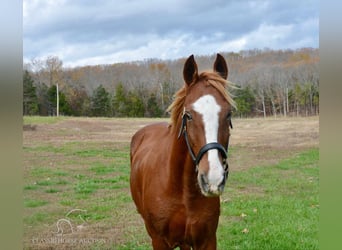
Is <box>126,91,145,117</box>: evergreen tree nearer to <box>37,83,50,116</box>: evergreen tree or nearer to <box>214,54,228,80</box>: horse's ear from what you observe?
<box>37,83,50,116</box>: evergreen tree

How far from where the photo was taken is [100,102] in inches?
1319

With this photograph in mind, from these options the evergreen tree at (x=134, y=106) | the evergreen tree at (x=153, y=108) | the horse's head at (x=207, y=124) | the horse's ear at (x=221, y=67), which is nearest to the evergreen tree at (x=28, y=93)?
the horse's head at (x=207, y=124)

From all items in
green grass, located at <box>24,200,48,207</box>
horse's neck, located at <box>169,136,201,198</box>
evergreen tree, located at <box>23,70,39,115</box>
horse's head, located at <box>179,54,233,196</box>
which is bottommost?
green grass, located at <box>24,200,48,207</box>

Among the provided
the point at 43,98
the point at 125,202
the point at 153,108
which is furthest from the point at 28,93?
the point at 153,108

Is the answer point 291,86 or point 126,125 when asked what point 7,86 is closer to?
point 126,125

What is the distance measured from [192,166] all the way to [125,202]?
4.67 m

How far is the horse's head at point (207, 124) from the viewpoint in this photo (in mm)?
2217

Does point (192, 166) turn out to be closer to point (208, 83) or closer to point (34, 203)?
point (208, 83)

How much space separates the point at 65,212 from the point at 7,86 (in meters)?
5.87

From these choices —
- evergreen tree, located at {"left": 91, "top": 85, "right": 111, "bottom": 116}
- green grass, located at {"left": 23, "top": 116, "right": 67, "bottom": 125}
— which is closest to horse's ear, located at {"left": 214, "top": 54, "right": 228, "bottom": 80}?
green grass, located at {"left": 23, "top": 116, "right": 67, "bottom": 125}

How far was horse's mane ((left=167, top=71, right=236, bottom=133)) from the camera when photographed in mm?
2553

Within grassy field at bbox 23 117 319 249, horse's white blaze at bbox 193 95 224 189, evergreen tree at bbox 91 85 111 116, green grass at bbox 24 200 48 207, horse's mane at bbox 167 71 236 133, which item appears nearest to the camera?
horse's white blaze at bbox 193 95 224 189

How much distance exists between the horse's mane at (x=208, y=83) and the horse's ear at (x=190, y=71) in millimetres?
43

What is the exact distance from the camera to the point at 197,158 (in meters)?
2.38
